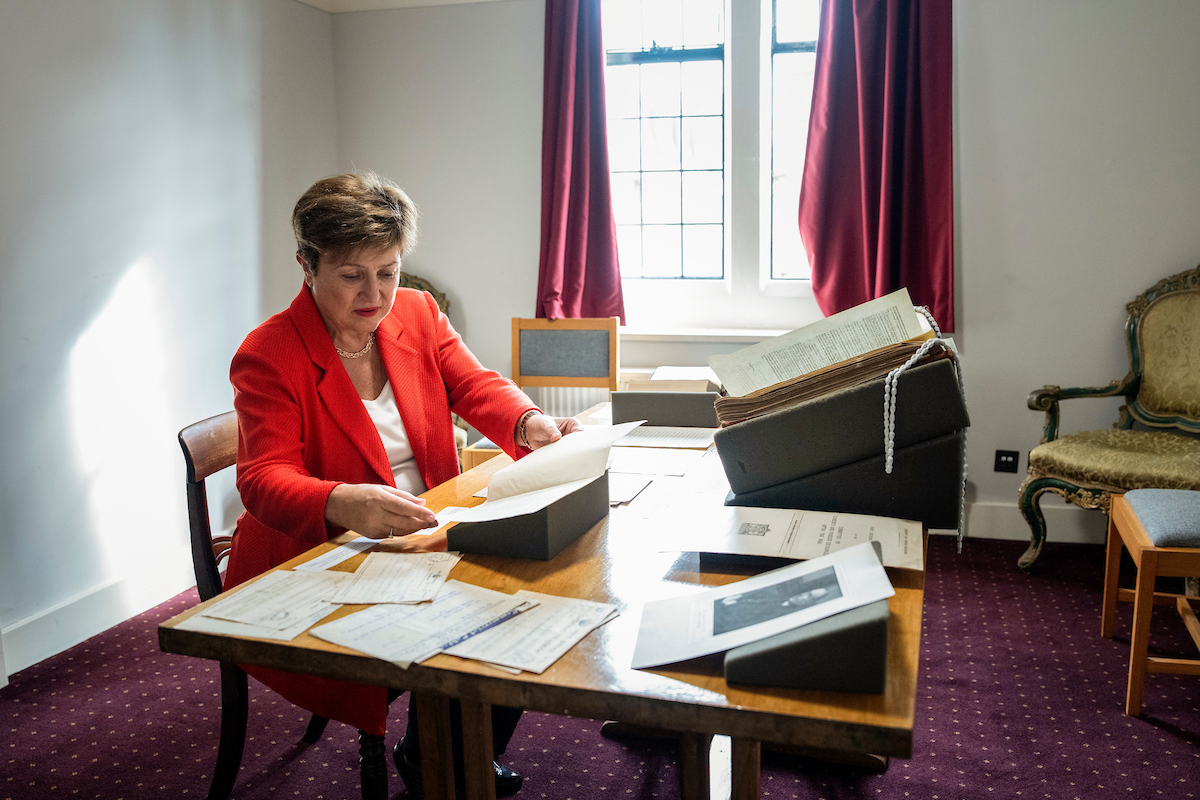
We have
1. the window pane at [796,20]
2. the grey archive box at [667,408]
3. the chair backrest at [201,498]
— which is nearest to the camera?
the chair backrest at [201,498]

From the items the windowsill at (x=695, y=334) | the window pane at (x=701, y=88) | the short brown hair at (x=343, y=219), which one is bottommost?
the windowsill at (x=695, y=334)

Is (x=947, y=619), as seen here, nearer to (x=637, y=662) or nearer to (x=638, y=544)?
(x=638, y=544)

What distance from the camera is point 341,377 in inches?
59.8

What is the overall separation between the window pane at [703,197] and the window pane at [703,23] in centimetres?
61

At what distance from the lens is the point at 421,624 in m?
0.99

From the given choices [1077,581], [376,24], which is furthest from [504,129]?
[1077,581]

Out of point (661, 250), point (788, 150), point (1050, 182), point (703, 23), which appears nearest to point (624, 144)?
point (661, 250)

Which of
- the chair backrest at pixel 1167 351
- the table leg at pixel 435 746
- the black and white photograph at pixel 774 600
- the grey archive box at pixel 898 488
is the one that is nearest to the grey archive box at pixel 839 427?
the grey archive box at pixel 898 488

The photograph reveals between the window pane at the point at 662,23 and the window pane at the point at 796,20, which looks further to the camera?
the window pane at the point at 662,23

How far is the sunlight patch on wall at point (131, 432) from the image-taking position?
2.81m

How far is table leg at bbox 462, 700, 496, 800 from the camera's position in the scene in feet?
3.34

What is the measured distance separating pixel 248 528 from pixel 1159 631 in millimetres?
2700

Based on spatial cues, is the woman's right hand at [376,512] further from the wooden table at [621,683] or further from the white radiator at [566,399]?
the white radiator at [566,399]

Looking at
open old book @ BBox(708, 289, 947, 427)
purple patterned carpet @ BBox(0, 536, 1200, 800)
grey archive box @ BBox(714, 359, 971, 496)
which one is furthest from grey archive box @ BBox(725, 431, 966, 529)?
purple patterned carpet @ BBox(0, 536, 1200, 800)
